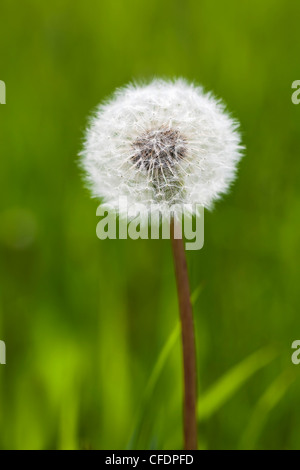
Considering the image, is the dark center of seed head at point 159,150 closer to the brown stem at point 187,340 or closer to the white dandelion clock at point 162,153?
the white dandelion clock at point 162,153

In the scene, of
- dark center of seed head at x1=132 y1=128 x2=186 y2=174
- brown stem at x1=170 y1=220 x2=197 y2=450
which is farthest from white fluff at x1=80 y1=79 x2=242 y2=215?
brown stem at x1=170 y1=220 x2=197 y2=450

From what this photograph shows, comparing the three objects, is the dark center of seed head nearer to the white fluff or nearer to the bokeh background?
the white fluff

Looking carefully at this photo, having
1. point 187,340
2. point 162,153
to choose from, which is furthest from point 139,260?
point 187,340

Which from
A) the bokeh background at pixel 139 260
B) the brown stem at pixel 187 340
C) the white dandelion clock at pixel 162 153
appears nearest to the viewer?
the brown stem at pixel 187 340

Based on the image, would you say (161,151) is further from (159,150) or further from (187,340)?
(187,340)

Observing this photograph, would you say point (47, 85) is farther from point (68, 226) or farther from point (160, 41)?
point (68, 226)

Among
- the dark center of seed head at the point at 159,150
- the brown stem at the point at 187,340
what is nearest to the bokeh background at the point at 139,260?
the brown stem at the point at 187,340
